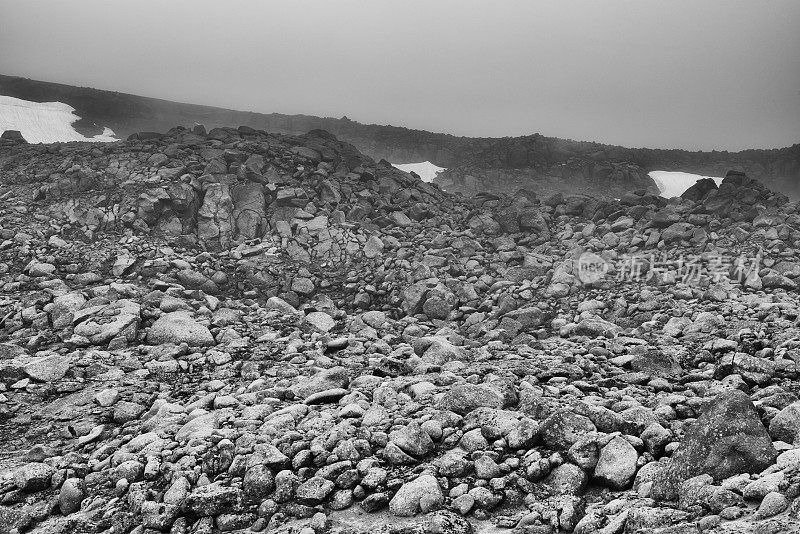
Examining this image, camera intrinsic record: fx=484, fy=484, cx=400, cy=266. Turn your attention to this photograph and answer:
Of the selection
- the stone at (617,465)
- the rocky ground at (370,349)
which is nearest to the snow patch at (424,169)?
the rocky ground at (370,349)

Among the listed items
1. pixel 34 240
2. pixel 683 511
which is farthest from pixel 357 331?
pixel 34 240

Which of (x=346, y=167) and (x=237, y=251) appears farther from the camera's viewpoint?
(x=346, y=167)

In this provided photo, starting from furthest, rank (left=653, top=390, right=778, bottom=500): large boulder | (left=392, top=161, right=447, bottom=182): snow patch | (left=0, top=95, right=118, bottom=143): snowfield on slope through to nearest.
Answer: (left=392, top=161, right=447, bottom=182): snow patch < (left=0, top=95, right=118, bottom=143): snowfield on slope < (left=653, top=390, right=778, bottom=500): large boulder

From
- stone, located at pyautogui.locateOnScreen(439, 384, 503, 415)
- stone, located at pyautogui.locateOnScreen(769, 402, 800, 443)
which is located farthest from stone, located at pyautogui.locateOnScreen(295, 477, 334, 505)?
stone, located at pyautogui.locateOnScreen(769, 402, 800, 443)

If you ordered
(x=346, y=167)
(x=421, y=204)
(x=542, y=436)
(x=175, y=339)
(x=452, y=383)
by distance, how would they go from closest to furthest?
(x=542, y=436) < (x=452, y=383) < (x=175, y=339) < (x=421, y=204) < (x=346, y=167)

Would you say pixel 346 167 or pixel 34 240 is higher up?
pixel 346 167

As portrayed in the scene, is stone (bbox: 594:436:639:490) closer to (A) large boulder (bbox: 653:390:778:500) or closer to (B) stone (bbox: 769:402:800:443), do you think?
(A) large boulder (bbox: 653:390:778:500)

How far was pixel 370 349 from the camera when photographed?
28.6ft

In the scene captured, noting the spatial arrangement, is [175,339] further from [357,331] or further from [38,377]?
[357,331]

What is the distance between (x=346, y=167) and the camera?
1633 cm

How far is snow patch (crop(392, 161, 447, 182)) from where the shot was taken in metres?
22.8

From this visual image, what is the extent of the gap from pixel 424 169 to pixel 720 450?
66.6ft

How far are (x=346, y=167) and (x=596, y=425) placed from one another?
12918mm

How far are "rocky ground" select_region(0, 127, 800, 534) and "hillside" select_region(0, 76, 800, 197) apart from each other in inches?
172
